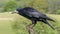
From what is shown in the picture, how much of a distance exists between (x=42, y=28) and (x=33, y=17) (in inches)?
102

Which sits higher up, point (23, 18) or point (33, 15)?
point (33, 15)

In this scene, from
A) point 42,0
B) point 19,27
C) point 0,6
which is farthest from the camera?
point 0,6

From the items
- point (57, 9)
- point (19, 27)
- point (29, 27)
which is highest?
point (29, 27)

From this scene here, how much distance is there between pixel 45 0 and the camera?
915 inches

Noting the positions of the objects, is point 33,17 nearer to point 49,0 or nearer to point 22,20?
point 22,20

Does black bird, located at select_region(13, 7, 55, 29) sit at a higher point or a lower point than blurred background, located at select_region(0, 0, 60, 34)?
Answer: higher

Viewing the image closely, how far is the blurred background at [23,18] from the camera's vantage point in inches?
336

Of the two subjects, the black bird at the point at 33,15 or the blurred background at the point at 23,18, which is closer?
the black bird at the point at 33,15

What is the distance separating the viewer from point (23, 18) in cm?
974

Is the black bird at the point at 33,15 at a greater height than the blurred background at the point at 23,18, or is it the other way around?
the black bird at the point at 33,15

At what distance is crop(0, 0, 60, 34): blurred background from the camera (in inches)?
336

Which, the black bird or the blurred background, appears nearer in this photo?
the black bird

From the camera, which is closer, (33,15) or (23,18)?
(33,15)

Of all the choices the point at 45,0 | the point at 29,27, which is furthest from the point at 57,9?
the point at 29,27
